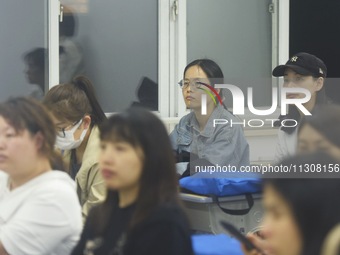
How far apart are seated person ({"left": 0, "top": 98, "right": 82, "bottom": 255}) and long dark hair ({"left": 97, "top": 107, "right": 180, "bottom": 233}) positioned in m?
0.43

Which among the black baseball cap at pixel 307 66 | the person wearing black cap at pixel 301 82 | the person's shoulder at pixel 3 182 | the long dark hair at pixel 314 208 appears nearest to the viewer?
the long dark hair at pixel 314 208

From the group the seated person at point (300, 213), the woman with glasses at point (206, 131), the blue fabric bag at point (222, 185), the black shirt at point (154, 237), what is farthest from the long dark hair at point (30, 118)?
the woman with glasses at point (206, 131)

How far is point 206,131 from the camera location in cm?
482

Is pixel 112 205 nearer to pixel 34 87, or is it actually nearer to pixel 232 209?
pixel 232 209

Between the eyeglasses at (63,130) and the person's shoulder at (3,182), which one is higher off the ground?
the eyeglasses at (63,130)

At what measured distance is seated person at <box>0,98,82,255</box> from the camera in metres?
2.72

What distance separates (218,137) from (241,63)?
2.18m

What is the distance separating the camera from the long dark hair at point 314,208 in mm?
1717

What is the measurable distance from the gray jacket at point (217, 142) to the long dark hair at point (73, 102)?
66 centimetres

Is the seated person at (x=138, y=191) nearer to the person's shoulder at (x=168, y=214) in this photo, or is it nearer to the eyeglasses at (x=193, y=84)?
the person's shoulder at (x=168, y=214)

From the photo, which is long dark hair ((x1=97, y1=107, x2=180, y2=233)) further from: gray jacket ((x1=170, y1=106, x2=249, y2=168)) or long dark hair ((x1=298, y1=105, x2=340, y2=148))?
gray jacket ((x1=170, y1=106, x2=249, y2=168))

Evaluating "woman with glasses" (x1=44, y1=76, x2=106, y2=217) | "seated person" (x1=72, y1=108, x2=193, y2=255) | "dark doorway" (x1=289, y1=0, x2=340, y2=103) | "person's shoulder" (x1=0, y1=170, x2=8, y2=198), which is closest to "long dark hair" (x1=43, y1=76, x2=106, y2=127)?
"woman with glasses" (x1=44, y1=76, x2=106, y2=217)

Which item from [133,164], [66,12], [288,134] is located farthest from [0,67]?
[133,164]

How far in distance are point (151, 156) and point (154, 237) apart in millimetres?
265
